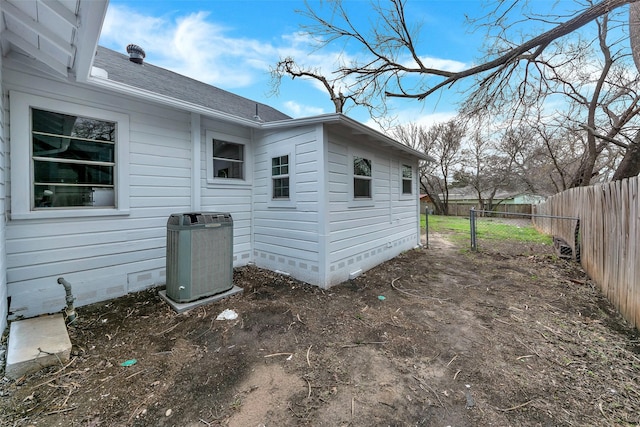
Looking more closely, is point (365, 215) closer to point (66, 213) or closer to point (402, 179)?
point (402, 179)

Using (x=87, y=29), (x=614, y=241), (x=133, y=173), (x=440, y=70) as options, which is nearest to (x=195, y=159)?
(x=133, y=173)

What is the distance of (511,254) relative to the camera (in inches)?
Result: 259

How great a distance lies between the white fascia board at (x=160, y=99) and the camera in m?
3.27

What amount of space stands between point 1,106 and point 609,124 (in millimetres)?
13628

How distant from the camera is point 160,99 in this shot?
377cm

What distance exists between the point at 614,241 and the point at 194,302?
19.5ft

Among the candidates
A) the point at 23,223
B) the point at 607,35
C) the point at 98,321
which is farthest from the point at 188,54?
the point at 607,35

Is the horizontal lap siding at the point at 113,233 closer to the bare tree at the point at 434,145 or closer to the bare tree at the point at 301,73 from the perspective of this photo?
the bare tree at the point at 301,73

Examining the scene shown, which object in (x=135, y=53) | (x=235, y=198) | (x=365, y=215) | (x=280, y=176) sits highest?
(x=135, y=53)

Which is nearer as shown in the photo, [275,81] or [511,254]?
[511,254]

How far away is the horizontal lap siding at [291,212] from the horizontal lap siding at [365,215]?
12.7 inches

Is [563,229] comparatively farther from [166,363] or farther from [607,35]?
[166,363]

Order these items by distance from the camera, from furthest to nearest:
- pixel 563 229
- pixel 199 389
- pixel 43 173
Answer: pixel 563 229 < pixel 43 173 < pixel 199 389

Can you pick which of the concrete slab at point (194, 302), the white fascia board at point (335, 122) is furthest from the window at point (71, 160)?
the white fascia board at point (335, 122)
